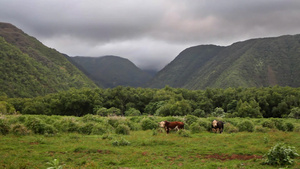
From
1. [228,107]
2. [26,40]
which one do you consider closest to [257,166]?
[228,107]

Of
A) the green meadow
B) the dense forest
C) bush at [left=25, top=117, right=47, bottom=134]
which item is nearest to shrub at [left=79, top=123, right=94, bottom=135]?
the green meadow

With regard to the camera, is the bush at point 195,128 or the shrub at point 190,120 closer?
the bush at point 195,128

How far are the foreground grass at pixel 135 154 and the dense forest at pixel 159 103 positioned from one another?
1467 inches

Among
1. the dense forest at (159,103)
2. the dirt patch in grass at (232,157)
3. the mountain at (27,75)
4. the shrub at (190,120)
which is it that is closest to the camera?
the dirt patch in grass at (232,157)

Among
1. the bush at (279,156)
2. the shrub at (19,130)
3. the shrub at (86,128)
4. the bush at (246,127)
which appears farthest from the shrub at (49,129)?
the bush at (246,127)

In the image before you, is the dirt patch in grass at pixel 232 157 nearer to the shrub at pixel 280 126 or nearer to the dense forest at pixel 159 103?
the shrub at pixel 280 126

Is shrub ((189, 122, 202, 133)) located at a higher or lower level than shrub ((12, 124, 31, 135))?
Result: lower

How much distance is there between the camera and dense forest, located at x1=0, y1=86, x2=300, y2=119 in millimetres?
57750

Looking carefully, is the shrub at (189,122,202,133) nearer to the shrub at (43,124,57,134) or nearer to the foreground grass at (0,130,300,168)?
the foreground grass at (0,130,300,168)

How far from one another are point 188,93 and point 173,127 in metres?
62.5

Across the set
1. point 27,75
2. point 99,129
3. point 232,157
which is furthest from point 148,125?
A: point 27,75

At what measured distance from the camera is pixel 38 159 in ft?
37.1

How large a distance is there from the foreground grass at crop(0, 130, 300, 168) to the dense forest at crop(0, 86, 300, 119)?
37.3 metres

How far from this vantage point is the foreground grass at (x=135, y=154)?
35.5 ft
